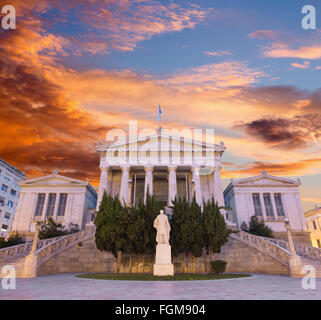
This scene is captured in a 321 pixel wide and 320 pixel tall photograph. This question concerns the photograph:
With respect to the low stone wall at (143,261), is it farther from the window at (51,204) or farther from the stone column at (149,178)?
the window at (51,204)

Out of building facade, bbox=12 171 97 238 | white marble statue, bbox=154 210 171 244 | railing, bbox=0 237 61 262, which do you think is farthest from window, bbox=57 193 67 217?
white marble statue, bbox=154 210 171 244

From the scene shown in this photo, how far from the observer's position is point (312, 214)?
55.7 m

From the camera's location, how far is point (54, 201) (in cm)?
3962

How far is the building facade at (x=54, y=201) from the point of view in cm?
3794

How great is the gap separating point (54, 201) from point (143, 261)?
24697 millimetres

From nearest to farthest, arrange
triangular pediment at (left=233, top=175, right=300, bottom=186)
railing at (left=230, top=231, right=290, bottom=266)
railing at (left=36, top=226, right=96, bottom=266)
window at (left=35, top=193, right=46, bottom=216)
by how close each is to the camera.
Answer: railing at (left=230, top=231, right=290, bottom=266) → railing at (left=36, top=226, right=96, bottom=266) → triangular pediment at (left=233, top=175, right=300, bottom=186) → window at (left=35, top=193, right=46, bottom=216)

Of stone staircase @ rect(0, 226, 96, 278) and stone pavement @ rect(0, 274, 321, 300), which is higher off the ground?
stone staircase @ rect(0, 226, 96, 278)

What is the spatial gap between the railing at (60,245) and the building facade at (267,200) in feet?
80.0

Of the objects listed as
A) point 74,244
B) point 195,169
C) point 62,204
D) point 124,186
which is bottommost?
point 74,244

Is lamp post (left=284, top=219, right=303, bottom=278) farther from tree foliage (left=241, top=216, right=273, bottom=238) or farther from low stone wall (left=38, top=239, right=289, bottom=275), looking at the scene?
tree foliage (left=241, top=216, right=273, bottom=238)

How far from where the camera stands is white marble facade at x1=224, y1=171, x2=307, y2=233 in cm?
3756

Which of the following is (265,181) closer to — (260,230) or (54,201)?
(260,230)

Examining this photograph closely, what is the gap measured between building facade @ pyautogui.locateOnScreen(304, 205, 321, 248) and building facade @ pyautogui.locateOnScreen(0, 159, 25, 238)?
73.1m

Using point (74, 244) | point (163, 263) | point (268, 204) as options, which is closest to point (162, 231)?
point (163, 263)
